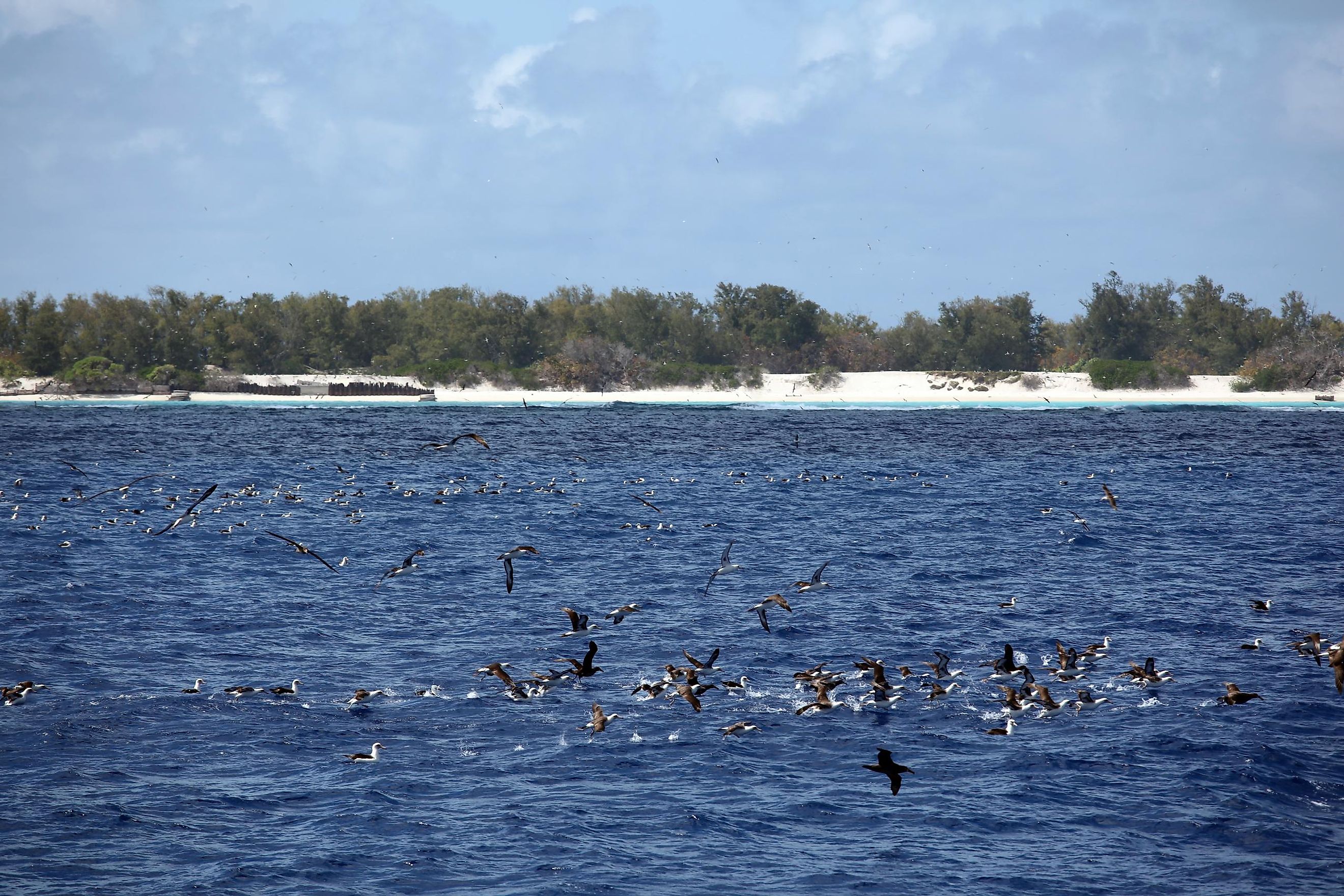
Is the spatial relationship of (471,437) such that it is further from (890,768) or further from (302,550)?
(890,768)

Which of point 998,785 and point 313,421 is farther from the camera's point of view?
point 313,421

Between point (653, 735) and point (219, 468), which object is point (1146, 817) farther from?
point (219, 468)

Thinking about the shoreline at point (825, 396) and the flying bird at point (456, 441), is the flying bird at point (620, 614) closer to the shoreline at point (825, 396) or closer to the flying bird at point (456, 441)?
the flying bird at point (456, 441)

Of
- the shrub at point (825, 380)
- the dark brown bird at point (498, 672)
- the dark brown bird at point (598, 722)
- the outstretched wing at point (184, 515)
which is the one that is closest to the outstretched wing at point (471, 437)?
the dark brown bird at point (498, 672)

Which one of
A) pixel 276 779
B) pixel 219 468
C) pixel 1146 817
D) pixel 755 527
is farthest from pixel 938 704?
pixel 219 468

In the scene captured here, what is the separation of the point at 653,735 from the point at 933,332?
118867 mm

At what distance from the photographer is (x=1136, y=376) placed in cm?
11650

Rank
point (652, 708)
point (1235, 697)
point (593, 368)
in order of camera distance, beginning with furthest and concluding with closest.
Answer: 1. point (593, 368)
2. point (652, 708)
3. point (1235, 697)

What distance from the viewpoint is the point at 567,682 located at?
22375 mm

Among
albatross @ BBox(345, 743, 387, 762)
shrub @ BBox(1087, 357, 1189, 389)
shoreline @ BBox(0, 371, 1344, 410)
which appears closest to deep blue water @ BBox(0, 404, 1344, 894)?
albatross @ BBox(345, 743, 387, 762)

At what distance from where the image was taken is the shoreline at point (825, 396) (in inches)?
4375

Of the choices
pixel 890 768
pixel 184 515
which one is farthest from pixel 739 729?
pixel 184 515

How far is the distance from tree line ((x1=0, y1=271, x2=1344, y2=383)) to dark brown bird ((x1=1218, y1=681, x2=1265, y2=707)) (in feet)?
332

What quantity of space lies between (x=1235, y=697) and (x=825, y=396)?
97.5m
